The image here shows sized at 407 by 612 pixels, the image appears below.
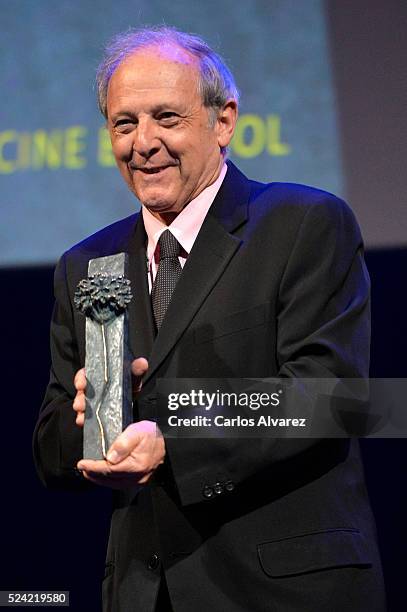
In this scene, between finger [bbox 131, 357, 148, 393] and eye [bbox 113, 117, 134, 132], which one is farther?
eye [bbox 113, 117, 134, 132]

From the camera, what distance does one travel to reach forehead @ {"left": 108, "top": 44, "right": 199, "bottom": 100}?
184 centimetres

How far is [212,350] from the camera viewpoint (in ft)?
5.57

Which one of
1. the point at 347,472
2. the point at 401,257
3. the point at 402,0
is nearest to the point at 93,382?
the point at 347,472

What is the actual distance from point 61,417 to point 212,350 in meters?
0.30

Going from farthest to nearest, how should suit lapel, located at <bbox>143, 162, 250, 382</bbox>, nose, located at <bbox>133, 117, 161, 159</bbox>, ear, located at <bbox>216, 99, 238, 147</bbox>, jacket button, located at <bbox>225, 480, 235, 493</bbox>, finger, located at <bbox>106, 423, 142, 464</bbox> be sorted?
ear, located at <bbox>216, 99, 238, 147</bbox> < nose, located at <bbox>133, 117, 161, 159</bbox> < suit lapel, located at <bbox>143, 162, 250, 382</bbox> < jacket button, located at <bbox>225, 480, 235, 493</bbox> < finger, located at <bbox>106, 423, 142, 464</bbox>

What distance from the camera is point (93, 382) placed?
1.50m

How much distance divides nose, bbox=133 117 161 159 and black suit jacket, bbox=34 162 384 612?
0.17 metres

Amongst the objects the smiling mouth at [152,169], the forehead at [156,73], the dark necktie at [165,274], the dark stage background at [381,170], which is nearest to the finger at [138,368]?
the dark necktie at [165,274]

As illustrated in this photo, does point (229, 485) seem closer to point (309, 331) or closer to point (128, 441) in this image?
point (128, 441)

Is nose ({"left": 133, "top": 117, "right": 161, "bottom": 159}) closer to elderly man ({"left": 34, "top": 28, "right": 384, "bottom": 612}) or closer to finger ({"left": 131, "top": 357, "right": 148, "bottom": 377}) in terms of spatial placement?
elderly man ({"left": 34, "top": 28, "right": 384, "bottom": 612})

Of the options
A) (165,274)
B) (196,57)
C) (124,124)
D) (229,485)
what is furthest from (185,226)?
(229,485)

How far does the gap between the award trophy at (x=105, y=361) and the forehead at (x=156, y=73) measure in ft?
1.53

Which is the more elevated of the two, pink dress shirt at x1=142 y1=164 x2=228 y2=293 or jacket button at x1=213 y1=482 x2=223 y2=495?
pink dress shirt at x1=142 y1=164 x2=228 y2=293

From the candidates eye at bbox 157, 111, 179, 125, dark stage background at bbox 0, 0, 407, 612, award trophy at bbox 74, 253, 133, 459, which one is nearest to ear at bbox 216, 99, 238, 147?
eye at bbox 157, 111, 179, 125
